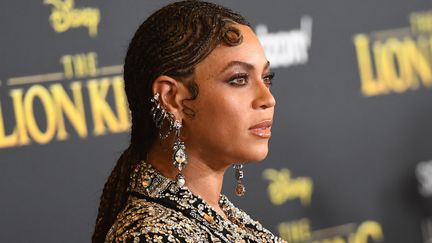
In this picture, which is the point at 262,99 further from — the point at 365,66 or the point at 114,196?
the point at 365,66

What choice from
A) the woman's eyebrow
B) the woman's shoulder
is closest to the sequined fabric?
the woman's shoulder

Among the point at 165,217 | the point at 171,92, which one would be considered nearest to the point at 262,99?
the point at 171,92

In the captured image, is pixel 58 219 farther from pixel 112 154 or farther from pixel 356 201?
pixel 356 201

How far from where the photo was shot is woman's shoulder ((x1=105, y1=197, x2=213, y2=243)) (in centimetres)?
163

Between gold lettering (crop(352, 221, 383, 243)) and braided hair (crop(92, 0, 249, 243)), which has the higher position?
braided hair (crop(92, 0, 249, 243))

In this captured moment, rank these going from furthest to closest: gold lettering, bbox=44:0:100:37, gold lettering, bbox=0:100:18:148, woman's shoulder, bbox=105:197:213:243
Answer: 1. gold lettering, bbox=44:0:100:37
2. gold lettering, bbox=0:100:18:148
3. woman's shoulder, bbox=105:197:213:243

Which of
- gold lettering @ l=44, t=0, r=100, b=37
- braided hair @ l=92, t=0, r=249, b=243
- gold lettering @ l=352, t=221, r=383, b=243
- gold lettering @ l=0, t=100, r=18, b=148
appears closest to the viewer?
→ braided hair @ l=92, t=0, r=249, b=243

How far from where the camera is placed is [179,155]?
1777 millimetres

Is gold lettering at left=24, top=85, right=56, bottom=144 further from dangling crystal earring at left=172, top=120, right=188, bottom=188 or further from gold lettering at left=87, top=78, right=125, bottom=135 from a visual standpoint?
dangling crystal earring at left=172, top=120, right=188, bottom=188

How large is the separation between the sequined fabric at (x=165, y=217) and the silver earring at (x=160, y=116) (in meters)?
0.07

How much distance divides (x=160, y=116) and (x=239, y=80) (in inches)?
5.9

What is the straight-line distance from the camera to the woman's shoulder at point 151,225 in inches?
64.3

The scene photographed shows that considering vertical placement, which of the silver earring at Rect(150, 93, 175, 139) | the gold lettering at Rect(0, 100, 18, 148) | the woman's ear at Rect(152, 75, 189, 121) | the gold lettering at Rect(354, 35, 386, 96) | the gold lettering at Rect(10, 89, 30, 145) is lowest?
the silver earring at Rect(150, 93, 175, 139)

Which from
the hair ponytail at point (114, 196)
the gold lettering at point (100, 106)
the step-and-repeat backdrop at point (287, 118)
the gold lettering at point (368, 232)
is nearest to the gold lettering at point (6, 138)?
the step-and-repeat backdrop at point (287, 118)
